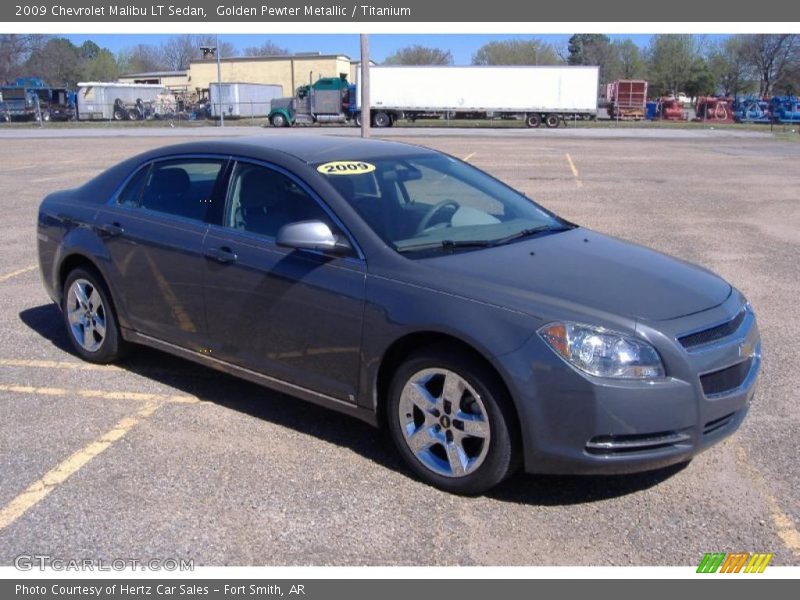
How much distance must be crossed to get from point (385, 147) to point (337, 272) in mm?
1317

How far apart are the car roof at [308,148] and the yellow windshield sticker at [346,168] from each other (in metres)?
0.06

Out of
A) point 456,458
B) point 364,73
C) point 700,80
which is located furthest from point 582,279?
point 700,80

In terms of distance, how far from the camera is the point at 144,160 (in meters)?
5.45

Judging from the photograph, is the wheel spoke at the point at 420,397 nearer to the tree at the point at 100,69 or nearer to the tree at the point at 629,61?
the tree at the point at 629,61

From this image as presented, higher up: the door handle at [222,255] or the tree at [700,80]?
the tree at [700,80]

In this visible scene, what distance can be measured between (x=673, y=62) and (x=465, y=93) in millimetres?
45919

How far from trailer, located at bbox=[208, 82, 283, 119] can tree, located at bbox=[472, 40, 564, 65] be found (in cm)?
4440

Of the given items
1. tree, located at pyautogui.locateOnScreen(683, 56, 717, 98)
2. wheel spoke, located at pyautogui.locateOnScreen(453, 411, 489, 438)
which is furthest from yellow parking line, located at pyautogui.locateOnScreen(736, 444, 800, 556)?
tree, located at pyautogui.locateOnScreen(683, 56, 717, 98)

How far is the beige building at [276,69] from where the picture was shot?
81312mm

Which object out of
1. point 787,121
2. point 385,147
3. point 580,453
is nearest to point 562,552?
point 580,453

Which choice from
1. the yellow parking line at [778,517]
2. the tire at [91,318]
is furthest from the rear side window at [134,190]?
the yellow parking line at [778,517]

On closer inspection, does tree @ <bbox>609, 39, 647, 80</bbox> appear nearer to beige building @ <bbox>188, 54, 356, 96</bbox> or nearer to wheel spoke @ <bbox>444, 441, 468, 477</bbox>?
beige building @ <bbox>188, 54, 356, 96</bbox>

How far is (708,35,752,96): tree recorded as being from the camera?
85.6m

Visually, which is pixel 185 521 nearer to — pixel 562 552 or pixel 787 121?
pixel 562 552
